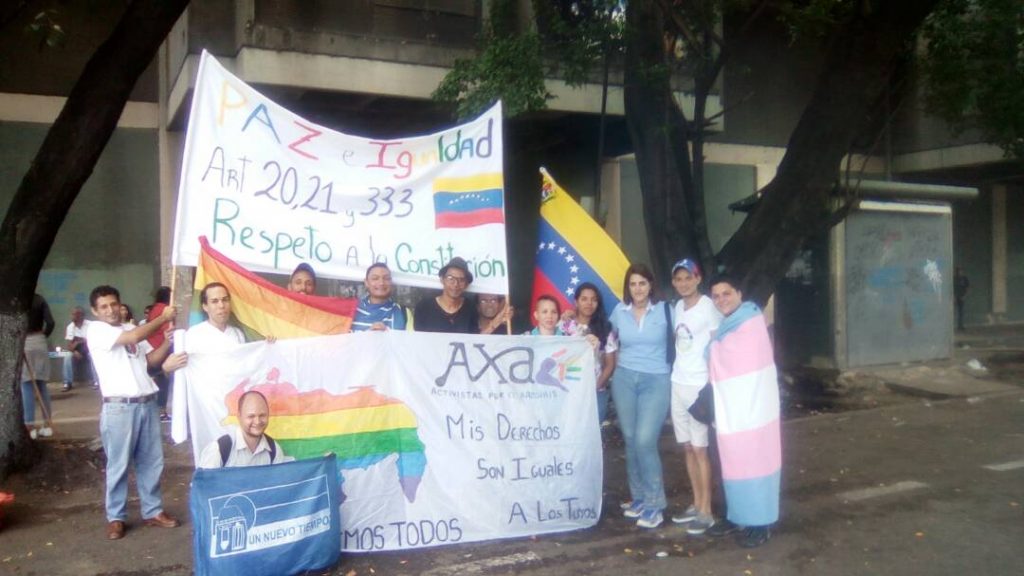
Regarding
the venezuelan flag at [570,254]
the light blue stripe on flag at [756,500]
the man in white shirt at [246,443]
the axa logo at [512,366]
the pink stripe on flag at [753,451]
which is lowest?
the light blue stripe on flag at [756,500]

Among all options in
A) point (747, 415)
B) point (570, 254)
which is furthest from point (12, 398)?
point (747, 415)

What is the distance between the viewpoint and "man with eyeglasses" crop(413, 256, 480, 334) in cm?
602

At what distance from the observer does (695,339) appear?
576cm

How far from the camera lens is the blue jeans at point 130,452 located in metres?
5.59

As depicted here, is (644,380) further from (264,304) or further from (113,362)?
(113,362)

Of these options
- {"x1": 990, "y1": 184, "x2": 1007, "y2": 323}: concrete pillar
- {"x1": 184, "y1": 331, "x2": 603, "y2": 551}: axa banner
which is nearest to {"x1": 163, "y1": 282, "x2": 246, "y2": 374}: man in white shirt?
{"x1": 184, "y1": 331, "x2": 603, "y2": 551}: axa banner

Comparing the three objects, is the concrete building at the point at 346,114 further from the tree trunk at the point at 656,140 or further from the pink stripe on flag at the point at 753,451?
the pink stripe on flag at the point at 753,451

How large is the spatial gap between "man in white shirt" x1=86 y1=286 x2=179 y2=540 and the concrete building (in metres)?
5.49

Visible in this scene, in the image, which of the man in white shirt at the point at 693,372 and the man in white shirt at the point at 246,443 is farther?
the man in white shirt at the point at 693,372

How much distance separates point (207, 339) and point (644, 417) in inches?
113

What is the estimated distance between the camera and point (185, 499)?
6746mm

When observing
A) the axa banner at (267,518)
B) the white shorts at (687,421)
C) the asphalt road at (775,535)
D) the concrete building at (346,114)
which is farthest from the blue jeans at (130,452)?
the concrete building at (346,114)

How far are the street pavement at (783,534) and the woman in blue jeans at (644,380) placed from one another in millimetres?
330

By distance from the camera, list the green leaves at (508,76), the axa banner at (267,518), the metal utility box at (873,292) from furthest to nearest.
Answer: the metal utility box at (873,292), the green leaves at (508,76), the axa banner at (267,518)
